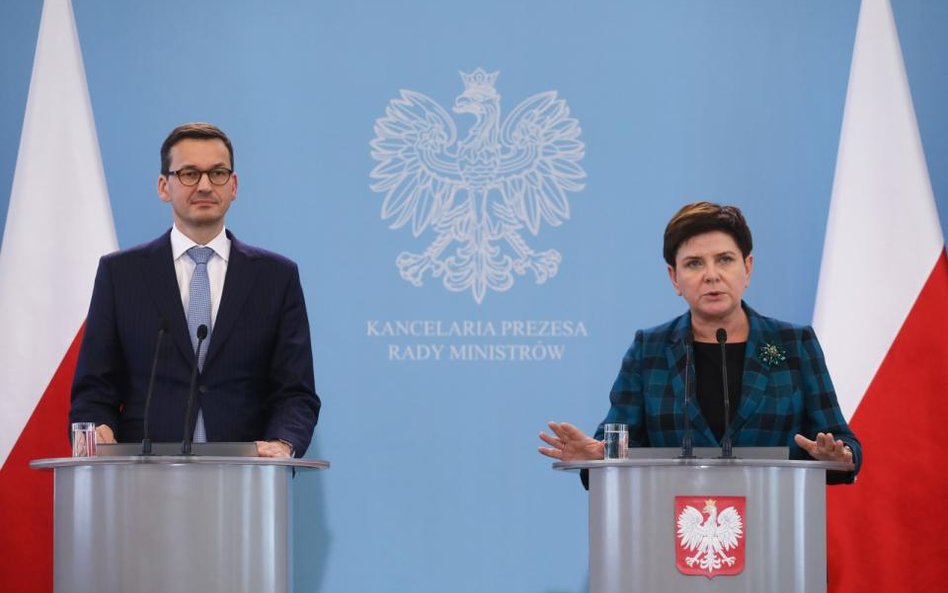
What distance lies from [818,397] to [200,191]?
184cm

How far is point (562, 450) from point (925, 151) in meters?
2.09

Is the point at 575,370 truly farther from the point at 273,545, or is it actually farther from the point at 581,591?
the point at 273,545

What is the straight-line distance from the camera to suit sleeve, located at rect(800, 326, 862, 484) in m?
3.29

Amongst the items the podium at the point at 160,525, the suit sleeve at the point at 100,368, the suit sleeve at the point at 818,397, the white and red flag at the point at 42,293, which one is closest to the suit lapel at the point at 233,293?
the suit sleeve at the point at 100,368

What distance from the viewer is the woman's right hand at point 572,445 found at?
10.4ft

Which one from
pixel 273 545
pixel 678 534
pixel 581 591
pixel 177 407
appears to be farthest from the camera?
pixel 581 591

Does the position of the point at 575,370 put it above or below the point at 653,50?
below

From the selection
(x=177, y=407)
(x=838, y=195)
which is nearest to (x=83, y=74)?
(x=177, y=407)

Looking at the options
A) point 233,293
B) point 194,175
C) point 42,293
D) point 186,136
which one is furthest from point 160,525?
point 42,293

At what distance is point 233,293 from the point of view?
3.59m

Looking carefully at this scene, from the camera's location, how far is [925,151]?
448 cm

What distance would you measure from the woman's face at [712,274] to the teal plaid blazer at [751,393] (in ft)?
0.28

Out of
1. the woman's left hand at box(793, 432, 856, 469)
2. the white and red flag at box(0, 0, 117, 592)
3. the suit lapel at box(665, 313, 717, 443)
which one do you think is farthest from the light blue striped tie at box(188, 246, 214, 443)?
the woman's left hand at box(793, 432, 856, 469)

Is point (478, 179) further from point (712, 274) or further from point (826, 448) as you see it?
point (826, 448)
